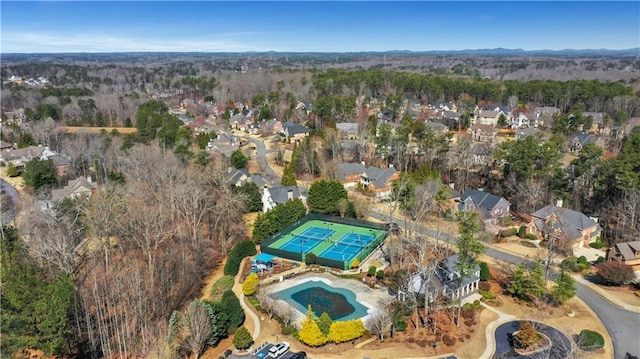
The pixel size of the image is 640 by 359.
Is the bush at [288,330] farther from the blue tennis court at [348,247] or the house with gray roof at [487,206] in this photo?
the house with gray roof at [487,206]

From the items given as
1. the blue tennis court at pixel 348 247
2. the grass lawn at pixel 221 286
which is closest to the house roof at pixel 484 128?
the blue tennis court at pixel 348 247

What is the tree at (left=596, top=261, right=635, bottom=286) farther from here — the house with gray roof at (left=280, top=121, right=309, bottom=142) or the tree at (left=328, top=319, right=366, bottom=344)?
the house with gray roof at (left=280, top=121, right=309, bottom=142)

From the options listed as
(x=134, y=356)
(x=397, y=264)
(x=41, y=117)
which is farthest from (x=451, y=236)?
(x=41, y=117)

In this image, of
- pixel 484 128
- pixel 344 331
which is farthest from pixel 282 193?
pixel 484 128

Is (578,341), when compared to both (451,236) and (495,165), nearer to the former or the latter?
(451,236)

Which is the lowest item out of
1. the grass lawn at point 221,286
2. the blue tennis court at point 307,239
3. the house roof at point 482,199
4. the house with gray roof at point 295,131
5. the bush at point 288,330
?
the grass lawn at point 221,286

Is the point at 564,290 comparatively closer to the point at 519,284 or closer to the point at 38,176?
the point at 519,284
